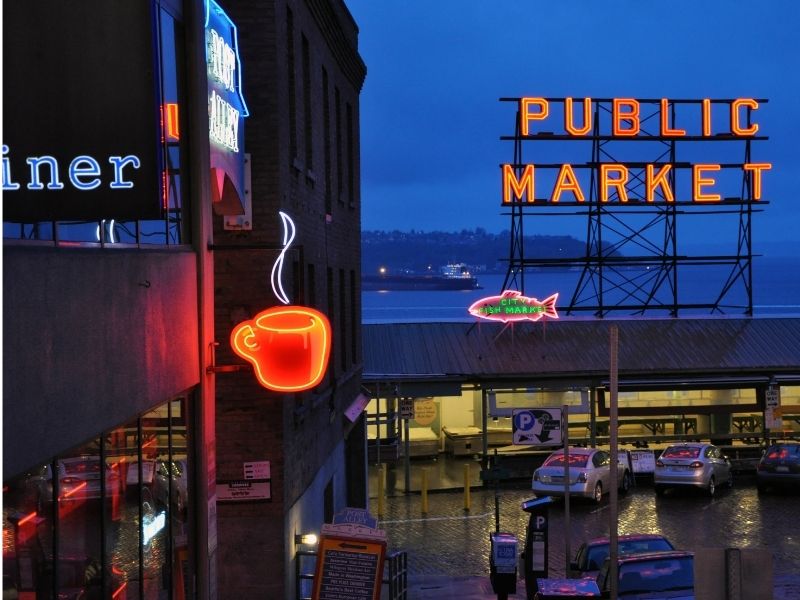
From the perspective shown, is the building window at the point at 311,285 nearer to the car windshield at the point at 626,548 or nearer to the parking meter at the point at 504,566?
the parking meter at the point at 504,566

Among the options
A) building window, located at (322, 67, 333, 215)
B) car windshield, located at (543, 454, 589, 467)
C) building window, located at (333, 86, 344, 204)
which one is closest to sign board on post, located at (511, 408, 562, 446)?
building window, located at (322, 67, 333, 215)

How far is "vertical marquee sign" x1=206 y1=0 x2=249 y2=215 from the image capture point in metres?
11.0

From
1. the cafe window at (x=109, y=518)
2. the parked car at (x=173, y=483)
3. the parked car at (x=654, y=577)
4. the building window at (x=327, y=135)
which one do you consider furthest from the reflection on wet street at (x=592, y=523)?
the cafe window at (x=109, y=518)

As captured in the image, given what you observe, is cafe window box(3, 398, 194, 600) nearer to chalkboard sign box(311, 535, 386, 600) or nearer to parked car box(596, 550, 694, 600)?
chalkboard sign box(311, 535, 386, 600)

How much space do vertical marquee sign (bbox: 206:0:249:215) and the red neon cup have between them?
184 cm

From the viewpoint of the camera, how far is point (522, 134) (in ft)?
125


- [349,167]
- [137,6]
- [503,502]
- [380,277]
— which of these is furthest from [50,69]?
[380,277]

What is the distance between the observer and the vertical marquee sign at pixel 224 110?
10961 mm

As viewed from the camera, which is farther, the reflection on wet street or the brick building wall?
the reflection on wet street

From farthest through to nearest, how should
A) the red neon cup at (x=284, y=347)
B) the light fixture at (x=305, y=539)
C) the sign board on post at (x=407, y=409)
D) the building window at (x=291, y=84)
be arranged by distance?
the sign board on post at (x=407, y=409) < the building window at (x=291, y=84) < the light fixture at (x=305, y=539) < the red neon cup at (x=284, y=347)

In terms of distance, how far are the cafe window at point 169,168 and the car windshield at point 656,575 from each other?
23.7 feet

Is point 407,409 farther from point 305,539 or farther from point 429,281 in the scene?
point 429,281

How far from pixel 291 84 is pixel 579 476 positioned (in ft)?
49.3

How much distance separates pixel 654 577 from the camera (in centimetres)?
1398
